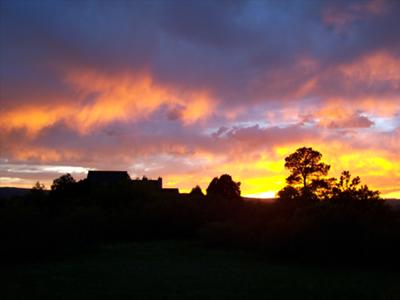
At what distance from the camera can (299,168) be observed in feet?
146

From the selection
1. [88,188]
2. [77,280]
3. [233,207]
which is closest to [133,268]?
[77,280]

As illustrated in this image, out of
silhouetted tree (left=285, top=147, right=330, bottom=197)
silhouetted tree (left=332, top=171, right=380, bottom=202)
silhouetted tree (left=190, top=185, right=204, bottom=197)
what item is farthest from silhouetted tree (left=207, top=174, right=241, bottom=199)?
silhouetted tree (left=332, top=171, right=380, bottom=202)

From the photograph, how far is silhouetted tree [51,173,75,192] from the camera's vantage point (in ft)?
156

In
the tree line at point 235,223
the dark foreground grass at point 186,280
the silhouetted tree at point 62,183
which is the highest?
the silhouetted tree at point 62,183

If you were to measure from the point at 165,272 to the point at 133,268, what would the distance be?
154 cm

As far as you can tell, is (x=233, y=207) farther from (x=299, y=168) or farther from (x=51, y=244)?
(x=51, y=244)

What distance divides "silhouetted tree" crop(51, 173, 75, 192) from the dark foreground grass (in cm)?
2718

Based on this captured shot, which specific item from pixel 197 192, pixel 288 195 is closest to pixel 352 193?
pixel 288 195

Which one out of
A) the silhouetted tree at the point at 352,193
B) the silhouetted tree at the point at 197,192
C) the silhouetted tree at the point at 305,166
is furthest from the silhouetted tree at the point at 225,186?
the silhouetted tree at the point at 352,193

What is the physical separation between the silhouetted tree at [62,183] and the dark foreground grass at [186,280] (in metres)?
27.2

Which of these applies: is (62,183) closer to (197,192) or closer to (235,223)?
(197,192)

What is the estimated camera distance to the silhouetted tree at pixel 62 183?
47438mm

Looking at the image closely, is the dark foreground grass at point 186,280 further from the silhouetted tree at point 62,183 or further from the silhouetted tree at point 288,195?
the silhouetted tree at point 62,183

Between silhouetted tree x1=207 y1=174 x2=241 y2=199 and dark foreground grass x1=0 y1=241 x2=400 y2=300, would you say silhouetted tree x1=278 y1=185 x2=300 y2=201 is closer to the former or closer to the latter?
dark foreground grass x1=0 y1=241 x2=400 y2=300
